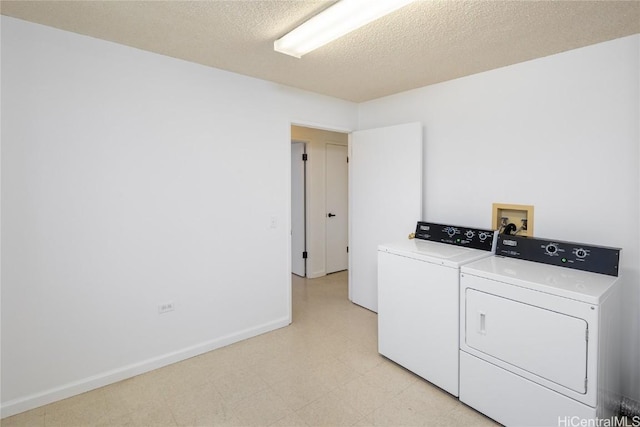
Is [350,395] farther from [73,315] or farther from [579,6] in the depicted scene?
[579,6]

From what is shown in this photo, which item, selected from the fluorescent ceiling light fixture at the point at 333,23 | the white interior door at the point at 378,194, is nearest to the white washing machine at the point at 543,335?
the white interior door at the point at 378,194

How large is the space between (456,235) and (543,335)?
109 cm

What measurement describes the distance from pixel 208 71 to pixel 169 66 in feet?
1.00

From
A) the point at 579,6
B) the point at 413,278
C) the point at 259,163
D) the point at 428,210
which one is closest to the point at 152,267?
the point at 259,163

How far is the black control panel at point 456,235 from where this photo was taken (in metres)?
2.54

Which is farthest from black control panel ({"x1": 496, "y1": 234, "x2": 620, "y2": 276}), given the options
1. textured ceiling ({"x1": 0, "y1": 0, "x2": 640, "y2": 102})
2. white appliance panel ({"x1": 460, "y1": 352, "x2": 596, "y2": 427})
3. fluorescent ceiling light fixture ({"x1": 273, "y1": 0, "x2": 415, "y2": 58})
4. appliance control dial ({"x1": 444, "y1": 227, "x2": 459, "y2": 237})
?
fluorescent ceiling light fixture ({"x1": 273, "y1": 0, "x2": 415, "y2": 58})

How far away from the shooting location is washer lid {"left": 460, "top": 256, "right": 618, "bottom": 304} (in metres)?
1.68

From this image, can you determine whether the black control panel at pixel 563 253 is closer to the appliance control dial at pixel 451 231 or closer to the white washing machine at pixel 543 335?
the white washing machine at pixel 543 335

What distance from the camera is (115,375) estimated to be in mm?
2398

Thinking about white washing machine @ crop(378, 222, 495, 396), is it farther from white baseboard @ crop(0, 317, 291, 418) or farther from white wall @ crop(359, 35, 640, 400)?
white baseboard @ crop(0, 317, 291, 418)

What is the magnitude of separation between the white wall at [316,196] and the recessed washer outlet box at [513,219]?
8.76 feet

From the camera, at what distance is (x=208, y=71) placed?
2740 mm

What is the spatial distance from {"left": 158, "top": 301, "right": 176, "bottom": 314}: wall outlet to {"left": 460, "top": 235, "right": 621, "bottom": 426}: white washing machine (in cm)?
219

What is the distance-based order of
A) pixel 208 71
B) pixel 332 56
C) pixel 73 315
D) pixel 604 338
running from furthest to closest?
pixel 208 71 < pixel 332 56 < pixel 73 315 < pixel 604 338
